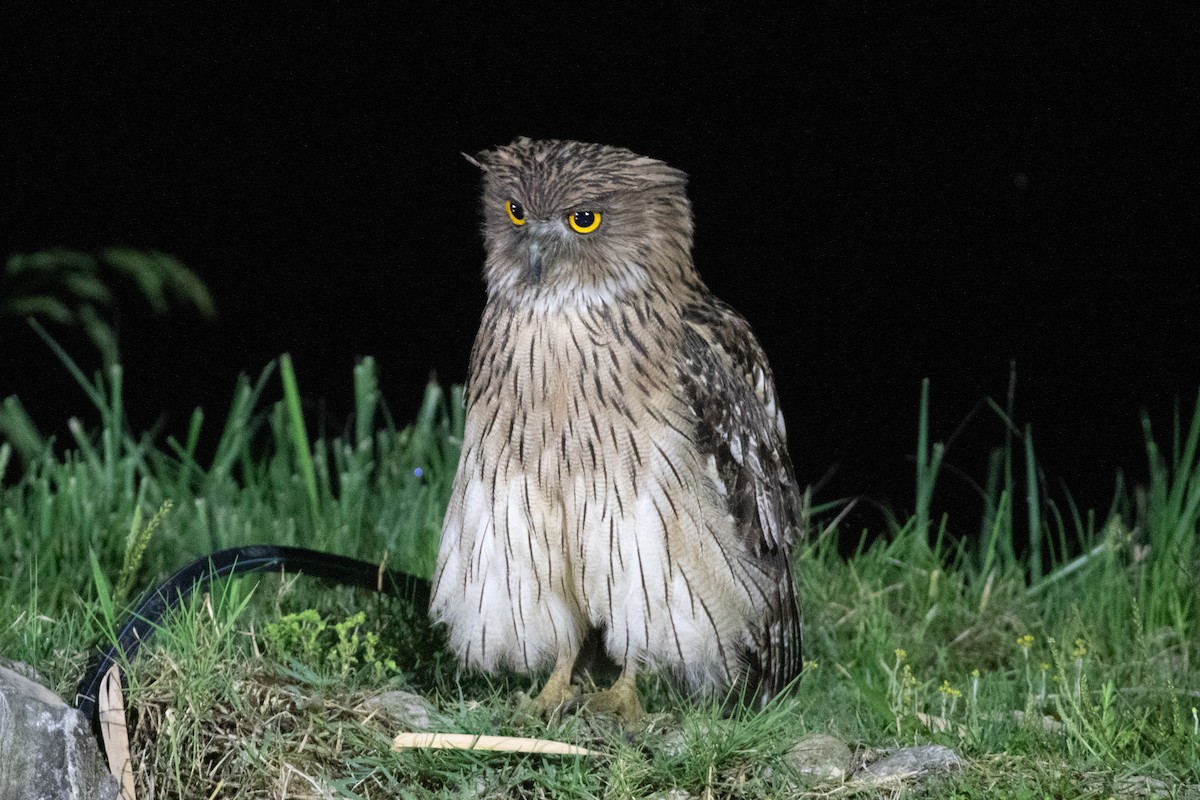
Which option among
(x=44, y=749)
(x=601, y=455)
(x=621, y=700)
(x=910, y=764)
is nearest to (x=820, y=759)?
(x=910, y=764)

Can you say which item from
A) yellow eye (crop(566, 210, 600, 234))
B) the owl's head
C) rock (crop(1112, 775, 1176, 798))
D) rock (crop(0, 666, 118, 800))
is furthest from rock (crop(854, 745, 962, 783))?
rock (crop(0, 666, 118, 800))

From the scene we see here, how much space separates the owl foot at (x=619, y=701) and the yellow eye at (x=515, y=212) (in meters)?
1.00

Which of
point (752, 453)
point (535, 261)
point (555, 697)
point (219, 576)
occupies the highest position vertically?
point (535, 261)

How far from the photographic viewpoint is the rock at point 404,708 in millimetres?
3066

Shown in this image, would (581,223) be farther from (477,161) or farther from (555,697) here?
(555,697)

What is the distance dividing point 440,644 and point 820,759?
101cm

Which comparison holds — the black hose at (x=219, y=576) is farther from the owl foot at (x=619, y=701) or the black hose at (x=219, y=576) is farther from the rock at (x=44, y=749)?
the owl foot at (x=619, y=701)

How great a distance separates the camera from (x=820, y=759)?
2980 mm

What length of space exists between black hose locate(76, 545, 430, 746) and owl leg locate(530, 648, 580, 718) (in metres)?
0.42

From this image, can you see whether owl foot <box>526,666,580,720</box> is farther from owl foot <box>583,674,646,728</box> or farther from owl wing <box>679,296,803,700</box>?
owl wing <box>679,296,803,700</box>

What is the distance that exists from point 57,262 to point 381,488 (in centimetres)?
112

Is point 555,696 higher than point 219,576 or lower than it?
lower

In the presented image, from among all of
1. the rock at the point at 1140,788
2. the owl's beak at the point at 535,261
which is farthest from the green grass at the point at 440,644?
the owl's beak at the point at 535,261

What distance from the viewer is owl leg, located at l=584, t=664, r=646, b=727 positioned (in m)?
3.31
